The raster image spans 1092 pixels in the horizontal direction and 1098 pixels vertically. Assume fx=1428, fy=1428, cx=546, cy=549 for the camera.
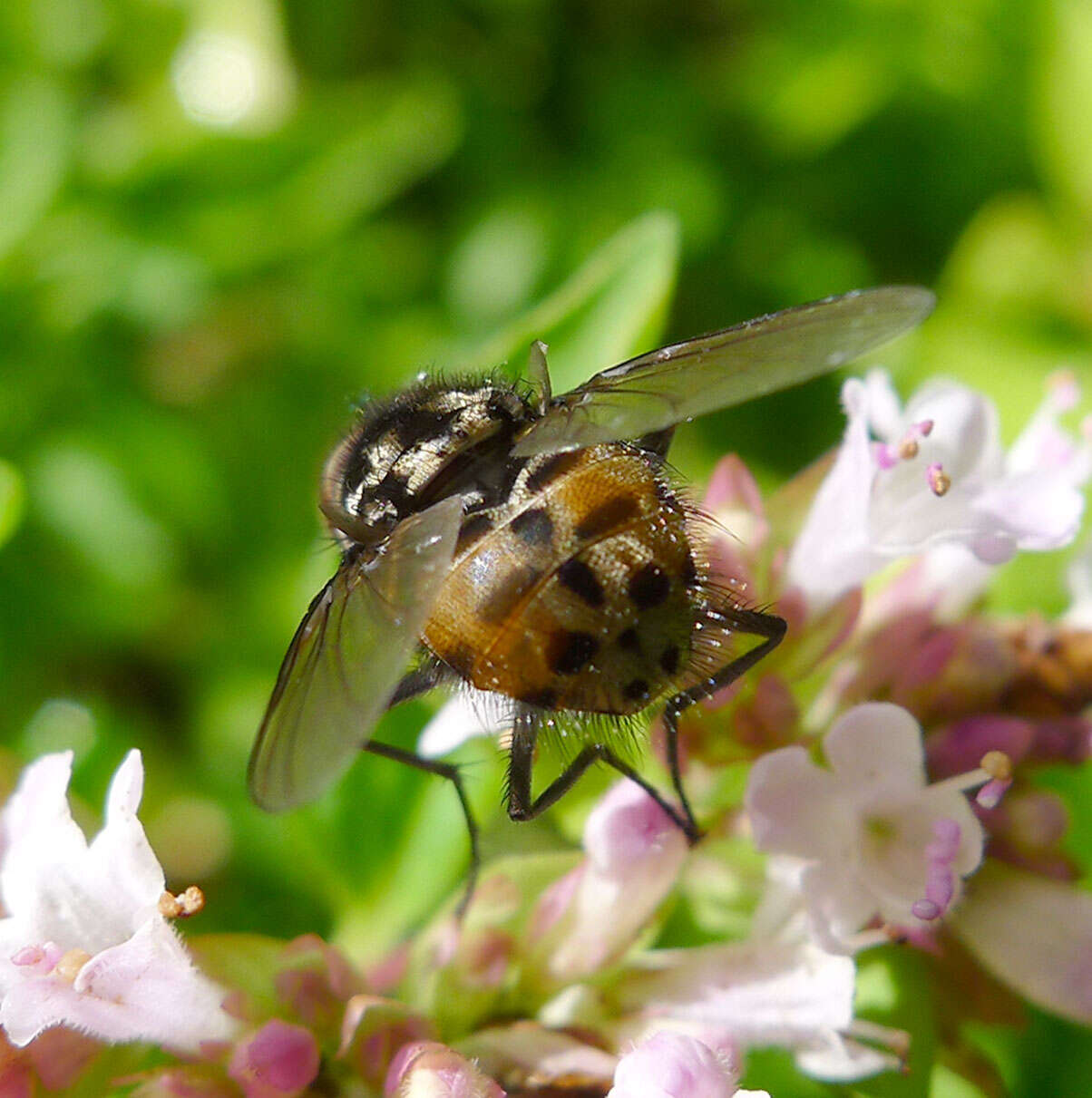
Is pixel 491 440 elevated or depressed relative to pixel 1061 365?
elevated

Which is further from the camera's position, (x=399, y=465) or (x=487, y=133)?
(x=487, y=133)

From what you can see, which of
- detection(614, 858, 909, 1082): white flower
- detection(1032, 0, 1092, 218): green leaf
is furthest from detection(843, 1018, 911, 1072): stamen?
detection(1032, 0, 1092, 218): green leaf

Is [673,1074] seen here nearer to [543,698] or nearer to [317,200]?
[543,698]

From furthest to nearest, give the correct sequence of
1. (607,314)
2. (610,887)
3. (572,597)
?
(607,314) < (610,887) < (572,597)

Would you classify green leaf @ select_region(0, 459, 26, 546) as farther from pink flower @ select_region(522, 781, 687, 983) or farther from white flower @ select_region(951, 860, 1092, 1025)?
white flower @ select_region(951, 860, 1092, 1025)

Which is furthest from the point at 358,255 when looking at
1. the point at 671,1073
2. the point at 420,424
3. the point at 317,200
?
the point at 671,1073

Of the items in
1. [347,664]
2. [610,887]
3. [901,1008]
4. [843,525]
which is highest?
[347,664]

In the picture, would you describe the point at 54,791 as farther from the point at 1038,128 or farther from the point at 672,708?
the point at 1038,128

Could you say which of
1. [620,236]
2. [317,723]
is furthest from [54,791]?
[620,236]
